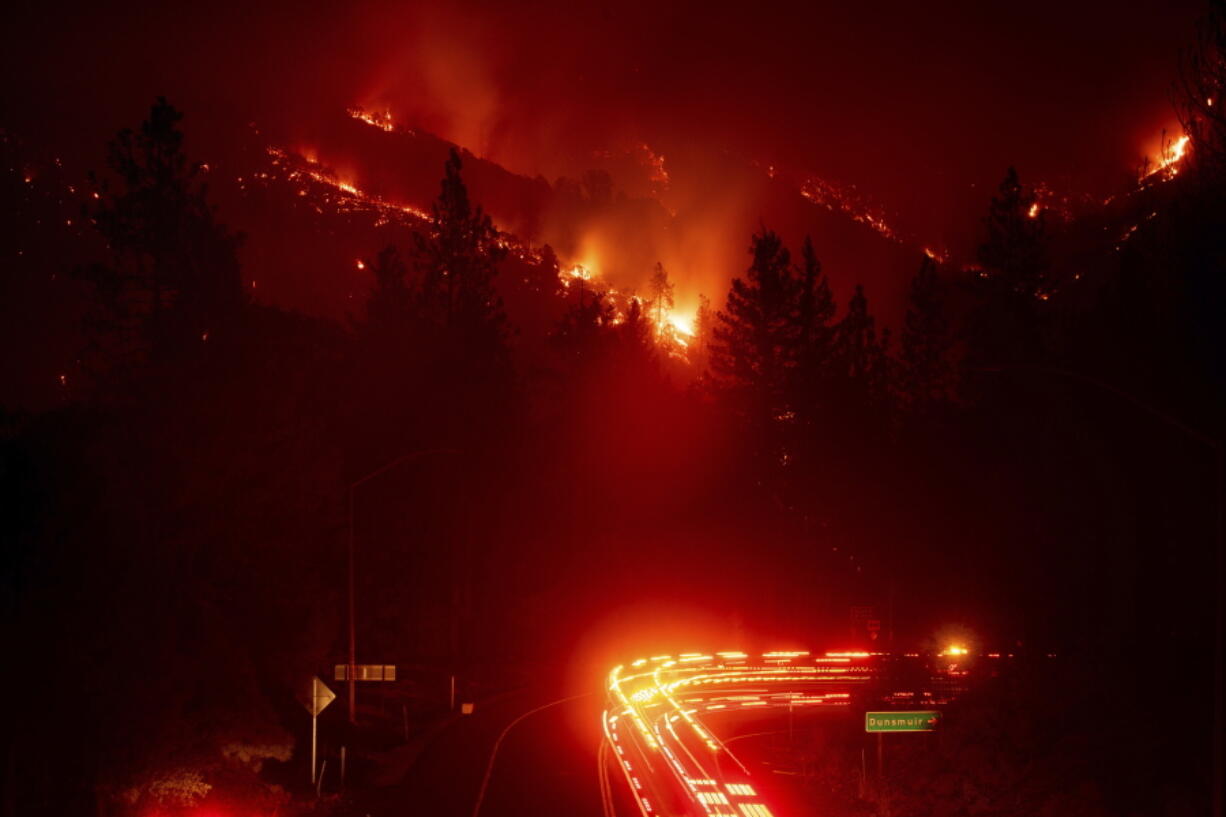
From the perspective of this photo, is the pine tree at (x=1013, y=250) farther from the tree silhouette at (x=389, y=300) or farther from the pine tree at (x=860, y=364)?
the tree silhouette at (x=389, y=300)

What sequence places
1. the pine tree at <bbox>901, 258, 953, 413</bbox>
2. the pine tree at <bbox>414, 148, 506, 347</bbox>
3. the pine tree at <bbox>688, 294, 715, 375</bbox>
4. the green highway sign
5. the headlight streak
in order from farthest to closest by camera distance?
the pine tree at <bbox>688, 294, 715, 375</bbox>, the pine tree at <bbox>901, 258, 953, 413</bbox>, the pine tree at <bbox>414, 148, 506, 347</bbox>, the green highway sign, the headlight streak

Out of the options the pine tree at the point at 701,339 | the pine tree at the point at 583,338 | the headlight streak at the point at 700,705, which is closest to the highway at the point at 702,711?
the headlight streak at the point at 700,705

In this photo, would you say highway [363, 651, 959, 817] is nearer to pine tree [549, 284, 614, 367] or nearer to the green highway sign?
the green highway sign

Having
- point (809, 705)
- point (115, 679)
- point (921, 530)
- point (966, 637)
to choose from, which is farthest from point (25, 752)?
point (921, 530)

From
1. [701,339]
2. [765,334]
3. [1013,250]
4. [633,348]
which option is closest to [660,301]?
[701,339]

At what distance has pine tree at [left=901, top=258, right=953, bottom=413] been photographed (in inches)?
2908

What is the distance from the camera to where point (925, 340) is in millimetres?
74500

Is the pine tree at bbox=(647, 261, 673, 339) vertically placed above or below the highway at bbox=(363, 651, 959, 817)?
above

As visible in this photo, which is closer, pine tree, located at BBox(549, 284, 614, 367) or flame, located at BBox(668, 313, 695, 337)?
pine tree, located at BBox(549, 284, 614, 367)

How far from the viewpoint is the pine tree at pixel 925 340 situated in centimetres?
7388

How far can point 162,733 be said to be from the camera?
26.0 metres

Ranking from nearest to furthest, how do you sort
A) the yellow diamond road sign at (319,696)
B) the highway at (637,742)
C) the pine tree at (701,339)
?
the highway at (637,742)
the yellow diamond road sign at (319,696)
the pine tree at (701,339)

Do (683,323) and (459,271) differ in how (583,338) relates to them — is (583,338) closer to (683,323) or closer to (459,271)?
Result: (459,271)

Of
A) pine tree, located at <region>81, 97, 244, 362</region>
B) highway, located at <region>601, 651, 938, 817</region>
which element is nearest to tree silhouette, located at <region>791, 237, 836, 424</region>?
highway, located at <region>601, 651, 938, 817</region>
